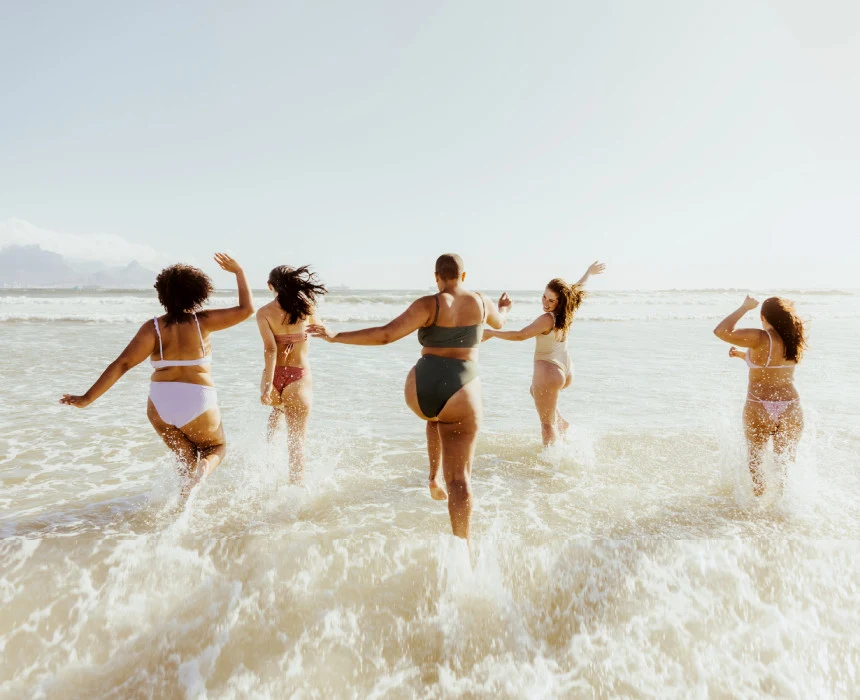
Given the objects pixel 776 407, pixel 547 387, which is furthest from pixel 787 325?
pixel 547 387

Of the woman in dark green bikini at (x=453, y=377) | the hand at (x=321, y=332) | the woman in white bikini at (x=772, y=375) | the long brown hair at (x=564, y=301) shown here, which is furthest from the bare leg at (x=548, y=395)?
the hand at (x=321, y=332)

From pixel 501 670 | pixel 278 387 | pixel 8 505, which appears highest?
pixel 278 387

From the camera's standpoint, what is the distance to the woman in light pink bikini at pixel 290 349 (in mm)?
4789

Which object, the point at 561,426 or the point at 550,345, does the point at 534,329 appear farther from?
the point at 561,426

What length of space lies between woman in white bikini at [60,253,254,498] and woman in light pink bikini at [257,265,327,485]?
1.83ft

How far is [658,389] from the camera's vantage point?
947cm

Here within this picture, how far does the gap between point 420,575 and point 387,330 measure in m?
1.70


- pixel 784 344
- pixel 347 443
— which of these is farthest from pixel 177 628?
pixel 784 344

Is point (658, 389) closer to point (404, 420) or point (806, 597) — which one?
point (404, 420)

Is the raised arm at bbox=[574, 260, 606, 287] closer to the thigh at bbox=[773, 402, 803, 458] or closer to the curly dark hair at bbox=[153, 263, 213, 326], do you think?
the thigh at bbox=[773, 402, 803, 458]

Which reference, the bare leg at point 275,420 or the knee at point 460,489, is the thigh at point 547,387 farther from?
the bare leg at point 275,420

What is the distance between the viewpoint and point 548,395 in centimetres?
613

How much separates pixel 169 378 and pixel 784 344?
523 cm

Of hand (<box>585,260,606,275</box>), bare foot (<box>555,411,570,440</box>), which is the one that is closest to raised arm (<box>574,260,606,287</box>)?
hand (<box>585,260,606,275</box>)
